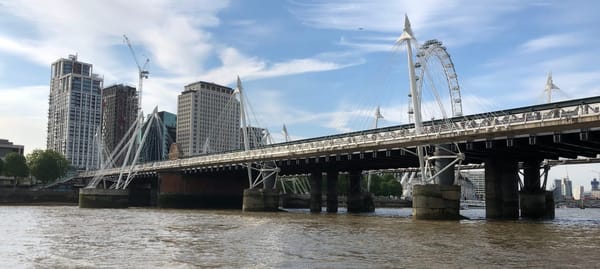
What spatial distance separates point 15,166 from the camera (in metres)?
162

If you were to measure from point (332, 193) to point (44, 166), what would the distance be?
10333cm

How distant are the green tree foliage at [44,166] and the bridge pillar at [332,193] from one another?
10205 cm

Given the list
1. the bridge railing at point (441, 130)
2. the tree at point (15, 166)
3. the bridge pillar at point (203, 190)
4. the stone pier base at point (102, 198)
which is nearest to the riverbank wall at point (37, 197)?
the tree at point (15, 166)

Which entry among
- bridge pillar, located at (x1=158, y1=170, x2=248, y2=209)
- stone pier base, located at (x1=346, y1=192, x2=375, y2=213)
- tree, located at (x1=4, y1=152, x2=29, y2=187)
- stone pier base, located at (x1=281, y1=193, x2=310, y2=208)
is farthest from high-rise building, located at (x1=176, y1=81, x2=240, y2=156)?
stone pier base, located at (x1=346, y1=192, x2=375, y2=213)

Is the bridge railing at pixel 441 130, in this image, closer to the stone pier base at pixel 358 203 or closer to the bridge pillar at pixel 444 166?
the bridge pillar at pixel 444 166

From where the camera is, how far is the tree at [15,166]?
16112 centimetres

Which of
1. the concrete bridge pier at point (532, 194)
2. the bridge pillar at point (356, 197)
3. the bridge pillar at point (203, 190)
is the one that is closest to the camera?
the concrete bridge pier at point (532, 194)

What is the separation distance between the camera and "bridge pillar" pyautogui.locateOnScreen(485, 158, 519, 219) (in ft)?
204

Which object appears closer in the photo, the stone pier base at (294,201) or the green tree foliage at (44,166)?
the stone pier base at (294,201)

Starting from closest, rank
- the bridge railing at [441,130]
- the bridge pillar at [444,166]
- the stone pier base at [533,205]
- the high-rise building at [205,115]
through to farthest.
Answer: the bridge railing at [441,130] → the bridge pillar at [444,166] → the stone pier base at [533,205] → the high-rise building at [205,115]

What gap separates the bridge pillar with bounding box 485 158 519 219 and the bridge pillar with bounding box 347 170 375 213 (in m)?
38.2

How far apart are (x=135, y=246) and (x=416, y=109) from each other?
118 ft

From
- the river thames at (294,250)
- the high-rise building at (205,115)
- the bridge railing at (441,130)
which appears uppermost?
the high-rise building at (205,115)

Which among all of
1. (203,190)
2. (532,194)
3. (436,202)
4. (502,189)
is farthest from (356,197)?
(436,202)
